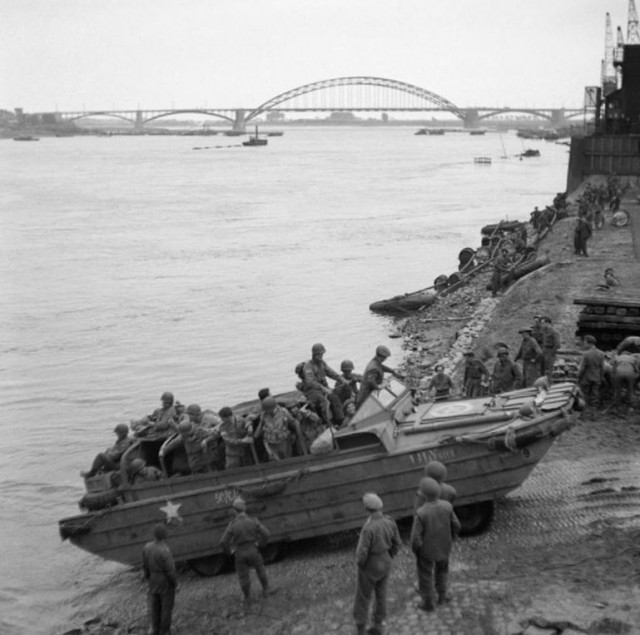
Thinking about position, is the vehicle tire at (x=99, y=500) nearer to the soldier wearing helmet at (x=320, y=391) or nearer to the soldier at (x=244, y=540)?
the soldier at (x=244, y=540)

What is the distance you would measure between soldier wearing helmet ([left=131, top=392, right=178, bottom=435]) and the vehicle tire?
1.12 m

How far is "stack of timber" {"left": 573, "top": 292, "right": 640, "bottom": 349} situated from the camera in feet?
52.5

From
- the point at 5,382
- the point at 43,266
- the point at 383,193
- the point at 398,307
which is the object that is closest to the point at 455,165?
the point at 383,193

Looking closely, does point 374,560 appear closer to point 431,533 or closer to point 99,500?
point 431,533

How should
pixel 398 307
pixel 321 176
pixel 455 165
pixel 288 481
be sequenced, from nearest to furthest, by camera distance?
pixel 288 481
pixel 398 307
pixel 321 176
pixel 455 165

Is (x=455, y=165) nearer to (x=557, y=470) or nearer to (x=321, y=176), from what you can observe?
(x=321, y=176)

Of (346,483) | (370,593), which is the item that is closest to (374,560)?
(370,593)

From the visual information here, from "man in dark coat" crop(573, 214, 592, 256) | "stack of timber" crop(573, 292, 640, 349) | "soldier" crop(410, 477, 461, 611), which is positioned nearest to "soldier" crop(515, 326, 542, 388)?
"stack of timber" crop(573, 292, 640, 349)

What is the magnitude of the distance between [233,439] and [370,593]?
313 centimetres

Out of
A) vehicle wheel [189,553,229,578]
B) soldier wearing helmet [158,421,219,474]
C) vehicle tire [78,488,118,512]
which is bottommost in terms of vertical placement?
vehicle wheel [189,553,229,578]

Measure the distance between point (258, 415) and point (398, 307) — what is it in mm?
19500

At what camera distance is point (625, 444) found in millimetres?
12438

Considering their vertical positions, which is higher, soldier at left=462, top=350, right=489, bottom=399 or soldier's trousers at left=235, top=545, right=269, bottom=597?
soldier at left=462, top=350, right=489, bottom=399

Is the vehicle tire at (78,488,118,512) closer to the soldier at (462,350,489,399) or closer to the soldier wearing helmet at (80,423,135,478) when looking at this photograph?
the soldier wearing helmet at (80,423,135,478)
